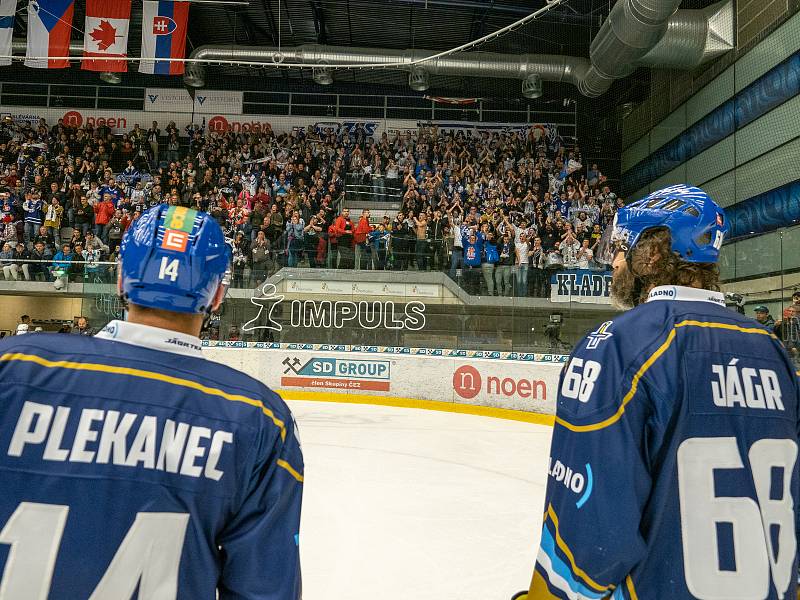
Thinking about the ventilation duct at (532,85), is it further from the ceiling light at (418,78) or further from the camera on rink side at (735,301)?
the camera on rink side at (735,301)

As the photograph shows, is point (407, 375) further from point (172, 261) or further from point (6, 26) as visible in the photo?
point (6, 26)

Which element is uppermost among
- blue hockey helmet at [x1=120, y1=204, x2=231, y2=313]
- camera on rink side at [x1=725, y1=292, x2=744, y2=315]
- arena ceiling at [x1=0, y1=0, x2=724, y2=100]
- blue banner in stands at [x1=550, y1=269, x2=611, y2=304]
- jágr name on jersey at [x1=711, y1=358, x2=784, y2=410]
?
arena ceiling at [x1=0, y1=0, x2=724, y2=100]

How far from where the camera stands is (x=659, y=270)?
1350mm

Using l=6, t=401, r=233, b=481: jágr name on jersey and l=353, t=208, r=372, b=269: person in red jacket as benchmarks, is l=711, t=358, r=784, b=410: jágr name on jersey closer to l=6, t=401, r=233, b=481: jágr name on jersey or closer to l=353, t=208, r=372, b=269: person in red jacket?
l=6, t=401, r=233, b=481: jágr name on jersey

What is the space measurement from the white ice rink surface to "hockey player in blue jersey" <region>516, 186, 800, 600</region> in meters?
2.03

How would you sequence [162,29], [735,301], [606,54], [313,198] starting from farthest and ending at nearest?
[313,198], [606,54], [162,29], [735,301]

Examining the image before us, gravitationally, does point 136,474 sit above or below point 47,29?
below

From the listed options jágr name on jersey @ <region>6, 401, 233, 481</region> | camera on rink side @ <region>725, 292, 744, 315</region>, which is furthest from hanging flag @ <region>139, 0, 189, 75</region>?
jágr name on jersey @ <region>6, 401, 233, 481</region>

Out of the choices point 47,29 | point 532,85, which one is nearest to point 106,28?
point 47,29

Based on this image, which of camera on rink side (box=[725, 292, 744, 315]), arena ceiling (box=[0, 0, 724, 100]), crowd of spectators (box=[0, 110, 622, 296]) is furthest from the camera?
arena ceiling (box=[0, 0, 724, 100])

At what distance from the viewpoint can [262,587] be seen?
44.2 inches

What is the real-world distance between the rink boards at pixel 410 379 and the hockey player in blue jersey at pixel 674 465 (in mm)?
7891

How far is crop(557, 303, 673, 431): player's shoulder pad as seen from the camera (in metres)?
1.18

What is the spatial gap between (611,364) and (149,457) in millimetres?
870
